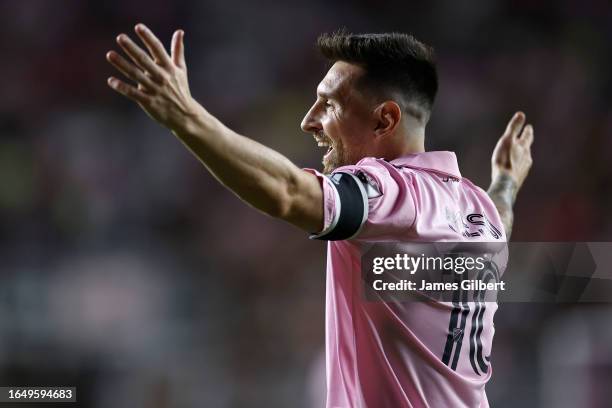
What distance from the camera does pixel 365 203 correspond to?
2.14 meters

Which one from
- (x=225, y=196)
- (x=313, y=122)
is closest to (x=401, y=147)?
(x=313, y=122)

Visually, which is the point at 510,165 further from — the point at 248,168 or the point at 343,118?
the point at 248,168

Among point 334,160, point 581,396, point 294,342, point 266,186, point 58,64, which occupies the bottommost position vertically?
point 581,396

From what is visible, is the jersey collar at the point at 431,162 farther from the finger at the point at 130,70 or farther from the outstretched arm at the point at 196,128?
the finger at the point at 130,70

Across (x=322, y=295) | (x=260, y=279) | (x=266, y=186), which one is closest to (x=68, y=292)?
(x=260, y=279)

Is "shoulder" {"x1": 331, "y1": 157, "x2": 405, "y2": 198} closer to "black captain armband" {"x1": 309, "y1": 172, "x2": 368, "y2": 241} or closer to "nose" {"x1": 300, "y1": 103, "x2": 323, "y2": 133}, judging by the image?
"black captain armband" {"x1": 309, "y1": 172, "x2": 368, "y2": 241}

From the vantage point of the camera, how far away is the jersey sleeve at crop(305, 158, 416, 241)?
208 centimetres

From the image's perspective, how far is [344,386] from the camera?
2463 millimetres

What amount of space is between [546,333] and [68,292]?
372 centimetres

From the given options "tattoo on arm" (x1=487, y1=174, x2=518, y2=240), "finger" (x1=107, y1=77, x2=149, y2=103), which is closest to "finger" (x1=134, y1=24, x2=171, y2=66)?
"finger" (x1=107, y1=77, x2=149, y2=103)

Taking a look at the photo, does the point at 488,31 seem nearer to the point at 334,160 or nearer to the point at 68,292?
the point at 68,292

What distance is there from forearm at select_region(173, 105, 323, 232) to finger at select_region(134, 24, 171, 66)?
0.48 feet

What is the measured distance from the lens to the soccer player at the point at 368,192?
1889 millimetres

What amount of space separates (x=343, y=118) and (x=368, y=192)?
61 cm
